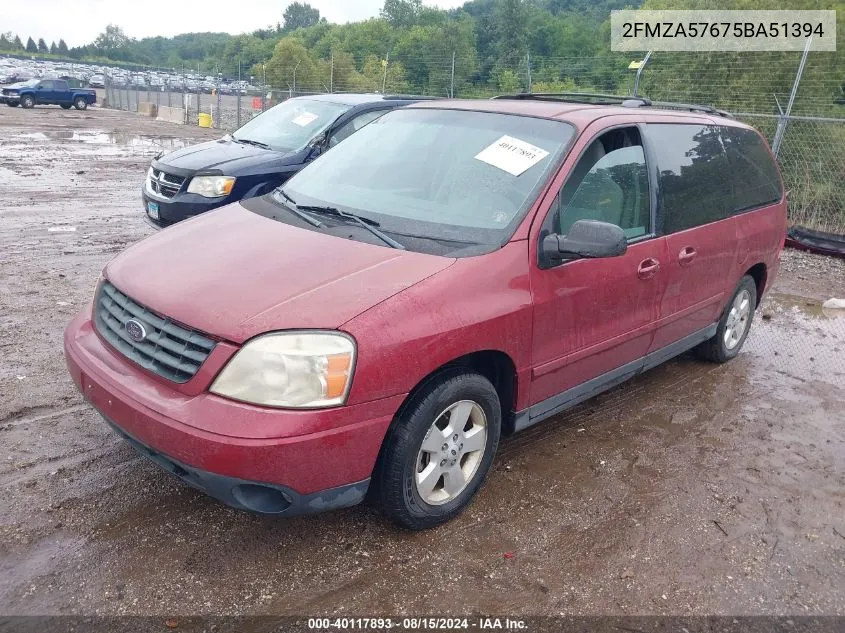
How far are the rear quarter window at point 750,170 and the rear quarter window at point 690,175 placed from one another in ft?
0.37

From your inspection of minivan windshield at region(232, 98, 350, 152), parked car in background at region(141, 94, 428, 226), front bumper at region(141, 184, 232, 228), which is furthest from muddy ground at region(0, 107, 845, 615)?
minivan windshield at region(232, 98, 350, 152)

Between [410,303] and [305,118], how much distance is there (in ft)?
18.7

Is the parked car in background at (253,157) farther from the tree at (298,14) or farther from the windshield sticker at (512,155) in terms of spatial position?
the tree at (298,14)

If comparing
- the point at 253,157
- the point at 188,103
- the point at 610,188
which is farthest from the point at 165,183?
the point at 188,103

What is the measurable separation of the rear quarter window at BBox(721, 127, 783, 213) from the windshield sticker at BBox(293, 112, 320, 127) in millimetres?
4552

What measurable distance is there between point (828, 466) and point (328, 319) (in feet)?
10.2

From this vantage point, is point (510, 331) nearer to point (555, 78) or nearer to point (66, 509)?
point (66, 509)

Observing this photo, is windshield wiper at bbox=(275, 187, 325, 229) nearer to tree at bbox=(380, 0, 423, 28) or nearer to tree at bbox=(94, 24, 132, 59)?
tree at bbox=(380, 0, 423, 28)

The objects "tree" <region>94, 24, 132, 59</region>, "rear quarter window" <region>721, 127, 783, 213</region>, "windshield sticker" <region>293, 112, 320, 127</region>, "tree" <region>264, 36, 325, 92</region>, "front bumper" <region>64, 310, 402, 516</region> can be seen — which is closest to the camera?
"front bumper" <region>64, 310, 402, 516</region>

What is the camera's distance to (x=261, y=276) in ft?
9.29

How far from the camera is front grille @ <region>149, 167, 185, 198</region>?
268 inches

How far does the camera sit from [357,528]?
3.10 m

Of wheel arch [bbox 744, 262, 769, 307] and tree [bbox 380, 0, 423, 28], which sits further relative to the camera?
tree [bbox 380, 0, 423, 28]

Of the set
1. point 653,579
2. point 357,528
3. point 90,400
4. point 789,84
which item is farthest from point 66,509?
point 789,84
